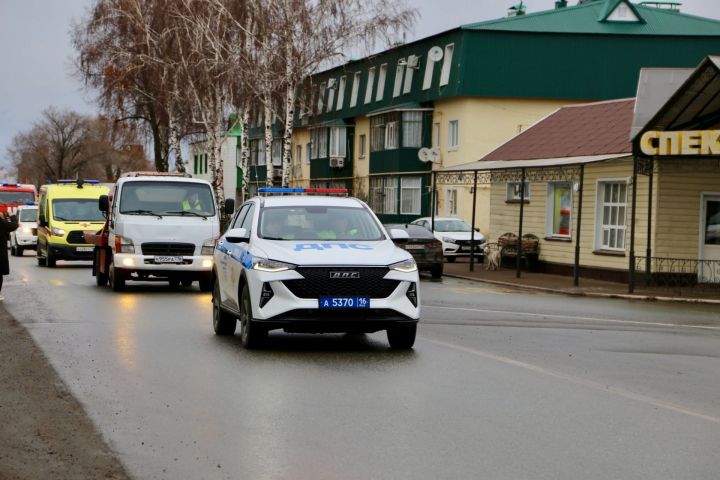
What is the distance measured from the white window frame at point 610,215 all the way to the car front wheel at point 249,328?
1903 cm

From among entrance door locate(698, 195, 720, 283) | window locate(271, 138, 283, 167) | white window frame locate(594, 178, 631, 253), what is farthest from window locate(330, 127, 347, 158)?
entrance door locate(698, 195, 720, 283)

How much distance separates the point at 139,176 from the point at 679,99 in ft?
37.3

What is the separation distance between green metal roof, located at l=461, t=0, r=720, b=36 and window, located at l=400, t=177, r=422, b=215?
8724mm

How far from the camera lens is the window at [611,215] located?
31.9 metres

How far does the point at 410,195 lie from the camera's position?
59.9 meters

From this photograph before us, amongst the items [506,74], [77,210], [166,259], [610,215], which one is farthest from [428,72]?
[166,259]

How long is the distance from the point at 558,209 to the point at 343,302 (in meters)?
23.1

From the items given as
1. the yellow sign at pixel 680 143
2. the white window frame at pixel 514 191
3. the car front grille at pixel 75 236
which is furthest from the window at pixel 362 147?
the yellow sign at pixel 680 143

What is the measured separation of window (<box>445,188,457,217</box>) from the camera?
56.2m

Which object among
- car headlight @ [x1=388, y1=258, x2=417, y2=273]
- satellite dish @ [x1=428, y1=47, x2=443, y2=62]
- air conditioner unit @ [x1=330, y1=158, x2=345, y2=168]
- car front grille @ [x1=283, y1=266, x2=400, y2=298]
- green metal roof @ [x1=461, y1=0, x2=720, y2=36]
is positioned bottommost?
car front grille @ [x1=283, y1=266, x2=400, y2=298]

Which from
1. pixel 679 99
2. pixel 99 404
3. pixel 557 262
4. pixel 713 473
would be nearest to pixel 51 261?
pixel 557 262

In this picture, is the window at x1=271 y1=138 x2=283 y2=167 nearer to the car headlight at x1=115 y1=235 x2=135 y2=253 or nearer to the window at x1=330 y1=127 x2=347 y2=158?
the window at x1=330 y1=127 x2=347 y2=158

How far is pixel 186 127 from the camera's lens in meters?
61.5

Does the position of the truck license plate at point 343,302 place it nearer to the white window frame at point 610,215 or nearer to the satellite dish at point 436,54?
the white window frame at point 610,215
